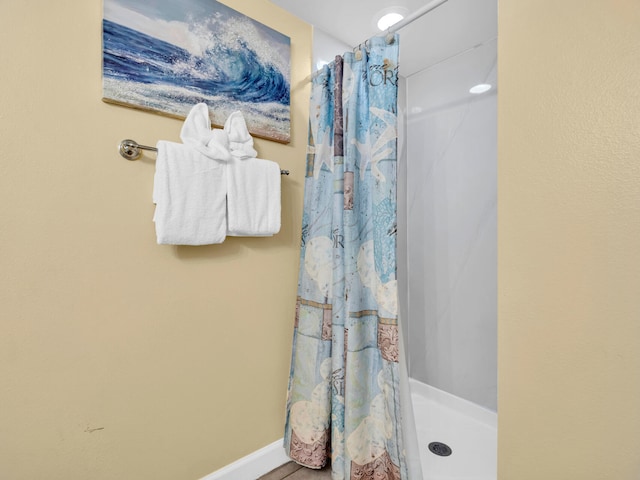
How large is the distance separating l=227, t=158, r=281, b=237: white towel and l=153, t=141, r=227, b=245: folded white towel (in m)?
0.04

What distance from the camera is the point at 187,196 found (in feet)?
3.78

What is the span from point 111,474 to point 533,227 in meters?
1.60

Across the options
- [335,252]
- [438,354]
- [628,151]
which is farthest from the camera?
[438,354]

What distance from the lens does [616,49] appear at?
0.71 meters

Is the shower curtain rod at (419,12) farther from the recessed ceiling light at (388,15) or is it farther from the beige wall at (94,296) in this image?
the beige wall at (94,296)

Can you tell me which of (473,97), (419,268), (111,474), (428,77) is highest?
(428,77)

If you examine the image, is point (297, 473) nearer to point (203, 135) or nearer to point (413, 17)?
point (203, 135)

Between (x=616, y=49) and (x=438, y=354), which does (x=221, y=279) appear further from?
(x=438, y=354)

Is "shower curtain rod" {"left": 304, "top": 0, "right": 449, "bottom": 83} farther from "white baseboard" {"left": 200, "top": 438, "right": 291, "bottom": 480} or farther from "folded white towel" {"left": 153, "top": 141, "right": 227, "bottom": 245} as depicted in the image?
"white baseboard" {"left": 200, "top": 438, "right": 291, "bottom": 480}

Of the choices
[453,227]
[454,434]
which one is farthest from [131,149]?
[454,434]

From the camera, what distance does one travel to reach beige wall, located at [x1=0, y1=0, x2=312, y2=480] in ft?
3.15

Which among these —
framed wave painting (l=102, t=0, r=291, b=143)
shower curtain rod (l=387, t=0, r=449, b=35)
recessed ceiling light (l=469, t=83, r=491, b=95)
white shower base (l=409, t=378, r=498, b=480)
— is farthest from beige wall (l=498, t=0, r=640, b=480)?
recessed ceiling light (l=469, t=83, r=491, b=95)

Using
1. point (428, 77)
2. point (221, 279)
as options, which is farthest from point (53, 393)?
point (428, 77)

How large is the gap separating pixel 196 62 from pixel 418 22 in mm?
1275
